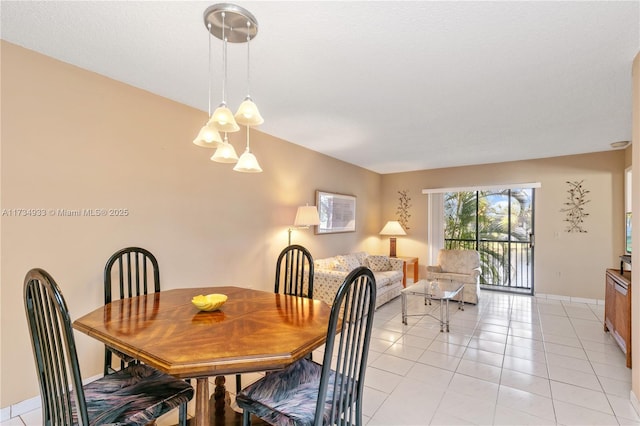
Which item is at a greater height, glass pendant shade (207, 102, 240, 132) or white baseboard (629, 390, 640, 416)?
glass pendant shade (207, 102, 240, 132)

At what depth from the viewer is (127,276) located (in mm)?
2320

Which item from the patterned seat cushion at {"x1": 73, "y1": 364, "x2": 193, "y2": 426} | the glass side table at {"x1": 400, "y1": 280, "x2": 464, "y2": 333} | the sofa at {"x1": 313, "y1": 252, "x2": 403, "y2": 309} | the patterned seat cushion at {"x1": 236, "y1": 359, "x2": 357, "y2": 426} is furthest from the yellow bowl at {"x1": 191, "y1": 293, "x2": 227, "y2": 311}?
the glass side table at {"x1": 400, "y1": 280, "x2": 464, "y2": 333}

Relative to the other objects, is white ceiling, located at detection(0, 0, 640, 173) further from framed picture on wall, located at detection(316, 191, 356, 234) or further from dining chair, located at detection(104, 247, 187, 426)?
framed picture on wall, located at detection(316, 191, 356, 234)

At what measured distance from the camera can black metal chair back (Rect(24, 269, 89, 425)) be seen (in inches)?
41.6

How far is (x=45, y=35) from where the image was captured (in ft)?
6.07

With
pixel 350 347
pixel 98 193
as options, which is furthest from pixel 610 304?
pixel 98 193

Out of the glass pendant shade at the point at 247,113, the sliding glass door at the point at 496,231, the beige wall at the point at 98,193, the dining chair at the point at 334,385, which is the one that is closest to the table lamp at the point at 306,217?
the beige wall at the point at 98,193

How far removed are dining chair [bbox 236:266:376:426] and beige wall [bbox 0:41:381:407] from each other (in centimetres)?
170

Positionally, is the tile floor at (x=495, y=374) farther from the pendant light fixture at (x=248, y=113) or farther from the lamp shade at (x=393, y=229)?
the lamp shade at (x=393, y=229)

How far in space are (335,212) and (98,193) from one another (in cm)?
342

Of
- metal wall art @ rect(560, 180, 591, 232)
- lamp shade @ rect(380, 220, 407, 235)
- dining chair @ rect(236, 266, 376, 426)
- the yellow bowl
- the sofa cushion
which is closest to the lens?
dining chair @ rect(236, 266, 376, 426)

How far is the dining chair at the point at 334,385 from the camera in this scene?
119 cm

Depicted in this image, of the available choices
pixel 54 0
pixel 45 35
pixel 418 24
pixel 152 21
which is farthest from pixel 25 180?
pixel 418 24

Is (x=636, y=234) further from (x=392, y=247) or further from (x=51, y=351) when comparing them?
(x=392, y=247)
